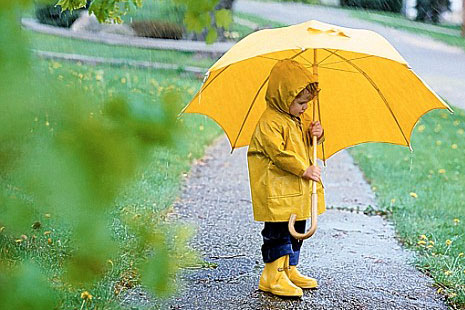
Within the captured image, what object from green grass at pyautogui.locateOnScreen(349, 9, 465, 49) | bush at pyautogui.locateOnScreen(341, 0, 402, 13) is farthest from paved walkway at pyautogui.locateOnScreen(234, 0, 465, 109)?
bush at pyautogui.locateOnScreen(341, 0, 402, 13)

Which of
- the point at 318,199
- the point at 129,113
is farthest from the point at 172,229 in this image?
the point at 318,199

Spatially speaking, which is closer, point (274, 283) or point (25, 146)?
point (25, 146)

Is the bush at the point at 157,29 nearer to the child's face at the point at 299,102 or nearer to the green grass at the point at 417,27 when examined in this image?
the green grass at the point at 417,27

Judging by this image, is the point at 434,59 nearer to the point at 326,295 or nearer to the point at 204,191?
the point at 204,191

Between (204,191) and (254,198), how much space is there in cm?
309

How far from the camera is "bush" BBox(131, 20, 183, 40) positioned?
68.4 ft

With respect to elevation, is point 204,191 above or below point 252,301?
below

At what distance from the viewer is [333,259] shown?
5105 millimetres

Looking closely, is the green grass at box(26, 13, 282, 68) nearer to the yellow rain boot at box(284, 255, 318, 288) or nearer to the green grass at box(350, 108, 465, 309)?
the green grass at box(350, 108, 465, 309)

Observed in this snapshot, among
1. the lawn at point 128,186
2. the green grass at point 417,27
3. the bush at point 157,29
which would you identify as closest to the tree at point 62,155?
the lawn at point 128,186

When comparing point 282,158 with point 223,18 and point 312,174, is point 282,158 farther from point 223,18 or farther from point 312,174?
point 223,18

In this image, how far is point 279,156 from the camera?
3896 millimetres

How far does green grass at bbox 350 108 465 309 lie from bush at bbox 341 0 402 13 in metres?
23.5

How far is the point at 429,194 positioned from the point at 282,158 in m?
3.69
